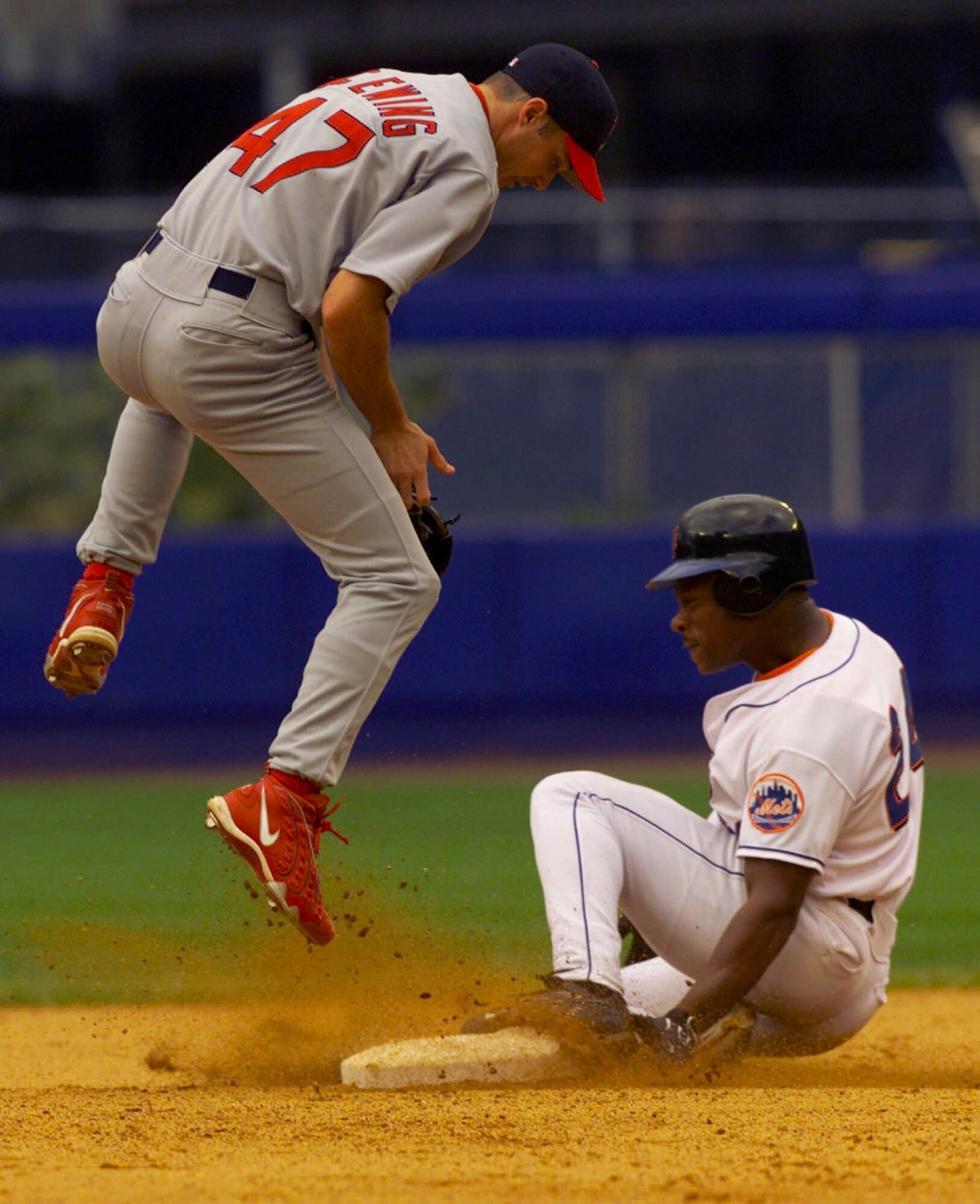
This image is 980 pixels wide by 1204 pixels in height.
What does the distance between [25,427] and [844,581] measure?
5393 mm

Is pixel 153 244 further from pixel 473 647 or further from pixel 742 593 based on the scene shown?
pixel 473 647

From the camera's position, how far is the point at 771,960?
3426 millimetres

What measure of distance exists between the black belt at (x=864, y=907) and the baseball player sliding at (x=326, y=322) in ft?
3.49

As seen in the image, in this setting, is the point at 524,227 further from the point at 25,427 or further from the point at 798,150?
the point at 798,150

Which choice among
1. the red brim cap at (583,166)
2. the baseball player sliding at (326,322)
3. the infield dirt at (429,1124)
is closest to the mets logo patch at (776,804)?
the infield dirt at (429,1124)

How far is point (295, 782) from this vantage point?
11.5 feet

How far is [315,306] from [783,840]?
136 centimetres

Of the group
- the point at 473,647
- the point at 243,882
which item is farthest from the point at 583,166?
the point at 473,647

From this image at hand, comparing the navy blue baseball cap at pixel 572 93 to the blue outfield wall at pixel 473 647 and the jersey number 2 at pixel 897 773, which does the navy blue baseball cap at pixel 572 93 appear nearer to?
the jersey number 2 at pixel 897 773

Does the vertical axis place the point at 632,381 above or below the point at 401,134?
below

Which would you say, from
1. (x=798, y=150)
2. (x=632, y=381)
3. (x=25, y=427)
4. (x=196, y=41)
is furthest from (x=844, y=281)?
(x=196, y=41)

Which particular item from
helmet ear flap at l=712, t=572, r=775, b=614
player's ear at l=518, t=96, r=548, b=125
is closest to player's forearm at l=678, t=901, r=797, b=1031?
helmet ear flap at l=712, t=572, r=775, b=614

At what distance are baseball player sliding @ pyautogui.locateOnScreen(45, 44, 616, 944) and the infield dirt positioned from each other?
511 millimetres

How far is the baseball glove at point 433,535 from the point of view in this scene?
146 inches
